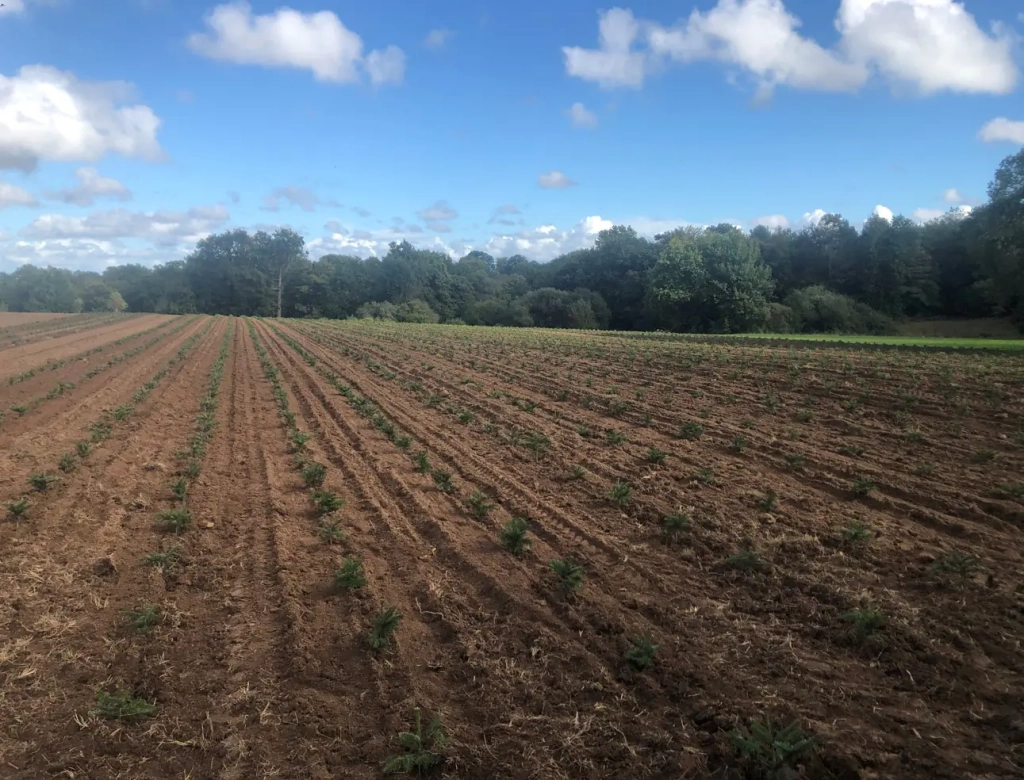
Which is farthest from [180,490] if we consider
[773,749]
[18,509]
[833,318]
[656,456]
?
[833,318]

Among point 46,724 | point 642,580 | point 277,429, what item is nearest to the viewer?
point 46,724

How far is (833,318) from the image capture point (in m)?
59.8

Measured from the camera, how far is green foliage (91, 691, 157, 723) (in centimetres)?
407

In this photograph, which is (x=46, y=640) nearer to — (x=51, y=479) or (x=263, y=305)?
(x=51, y=479)

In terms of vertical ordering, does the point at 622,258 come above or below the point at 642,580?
above

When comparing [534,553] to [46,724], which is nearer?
[46,724]

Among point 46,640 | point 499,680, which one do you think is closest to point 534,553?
point 499,680

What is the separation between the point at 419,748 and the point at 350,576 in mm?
2349

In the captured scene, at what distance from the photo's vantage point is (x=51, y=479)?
8680 millimetres

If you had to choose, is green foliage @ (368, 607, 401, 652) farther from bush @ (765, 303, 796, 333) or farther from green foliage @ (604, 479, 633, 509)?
bush @ (765, 303, 796, 333)

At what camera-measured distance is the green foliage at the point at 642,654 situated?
15.1ft

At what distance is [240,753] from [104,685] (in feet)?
4.53

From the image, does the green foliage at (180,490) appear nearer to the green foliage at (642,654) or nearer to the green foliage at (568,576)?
the green foliage at (568,576)

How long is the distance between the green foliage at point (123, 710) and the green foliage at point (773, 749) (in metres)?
3.68
